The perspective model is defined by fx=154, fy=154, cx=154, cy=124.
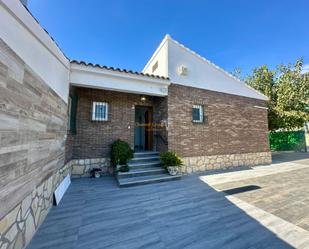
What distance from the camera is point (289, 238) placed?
2.30m

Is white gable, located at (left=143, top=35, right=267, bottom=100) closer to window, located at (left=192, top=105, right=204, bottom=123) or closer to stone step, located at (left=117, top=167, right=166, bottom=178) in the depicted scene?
window, located at (left=192, top=105, right=204, bottom=123)

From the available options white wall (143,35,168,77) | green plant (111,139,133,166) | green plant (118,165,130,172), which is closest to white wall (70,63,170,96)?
white wall (143,35,168,77)

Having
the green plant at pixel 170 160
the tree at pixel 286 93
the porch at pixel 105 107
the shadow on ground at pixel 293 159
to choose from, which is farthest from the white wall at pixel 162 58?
Answer: the tree at pixel 286 93

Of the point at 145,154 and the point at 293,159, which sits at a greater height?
the point at 145,154

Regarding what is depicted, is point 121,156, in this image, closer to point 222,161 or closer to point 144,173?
point 144,173

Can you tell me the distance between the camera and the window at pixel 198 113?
6.92m

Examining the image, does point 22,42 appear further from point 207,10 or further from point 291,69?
point 291,69

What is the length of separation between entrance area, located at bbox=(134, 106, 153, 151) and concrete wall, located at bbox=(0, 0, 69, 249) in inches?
185

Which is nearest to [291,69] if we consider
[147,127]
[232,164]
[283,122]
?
[283,122]

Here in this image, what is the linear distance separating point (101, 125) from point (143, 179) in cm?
263

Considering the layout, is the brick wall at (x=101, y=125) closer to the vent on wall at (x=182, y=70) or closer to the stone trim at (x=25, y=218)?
the vent on wall at (x=182, y=70)

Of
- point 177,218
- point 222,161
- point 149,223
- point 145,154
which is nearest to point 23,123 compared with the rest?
point 149,223

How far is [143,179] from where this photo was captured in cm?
507

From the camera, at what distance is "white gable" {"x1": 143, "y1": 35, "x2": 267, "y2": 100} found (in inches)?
259
